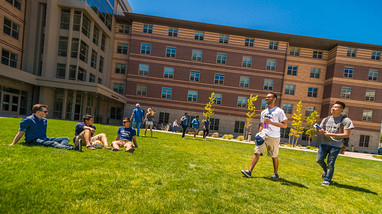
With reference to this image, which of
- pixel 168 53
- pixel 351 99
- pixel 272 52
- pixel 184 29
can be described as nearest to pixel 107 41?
pixel 168 53

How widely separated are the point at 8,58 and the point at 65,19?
803 cm

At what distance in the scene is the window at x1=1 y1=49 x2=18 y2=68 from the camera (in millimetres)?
20923

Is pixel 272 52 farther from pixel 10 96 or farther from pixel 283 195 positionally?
pixel 10 96

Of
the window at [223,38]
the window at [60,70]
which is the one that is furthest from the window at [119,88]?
the window at [223,38]

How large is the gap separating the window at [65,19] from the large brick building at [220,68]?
27.5ft

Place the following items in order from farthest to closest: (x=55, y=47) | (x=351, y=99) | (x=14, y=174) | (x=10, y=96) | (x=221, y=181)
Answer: (x=351, y=99) < (x=55, y=47) < (x=10, y=96) < (x=221, y=181) < (x=14, y=174)

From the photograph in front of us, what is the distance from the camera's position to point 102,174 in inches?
148

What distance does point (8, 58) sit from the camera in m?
21.6

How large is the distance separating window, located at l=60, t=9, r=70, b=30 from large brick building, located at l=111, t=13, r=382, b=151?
8.39 metres

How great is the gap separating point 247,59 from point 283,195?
29.0m

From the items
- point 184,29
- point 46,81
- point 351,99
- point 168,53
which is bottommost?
point 46,81

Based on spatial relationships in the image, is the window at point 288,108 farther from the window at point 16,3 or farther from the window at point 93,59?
the window at point 16,3

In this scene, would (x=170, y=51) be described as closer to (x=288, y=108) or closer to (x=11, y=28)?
(x=11, y=28)

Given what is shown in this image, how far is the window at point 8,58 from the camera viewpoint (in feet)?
68.6
